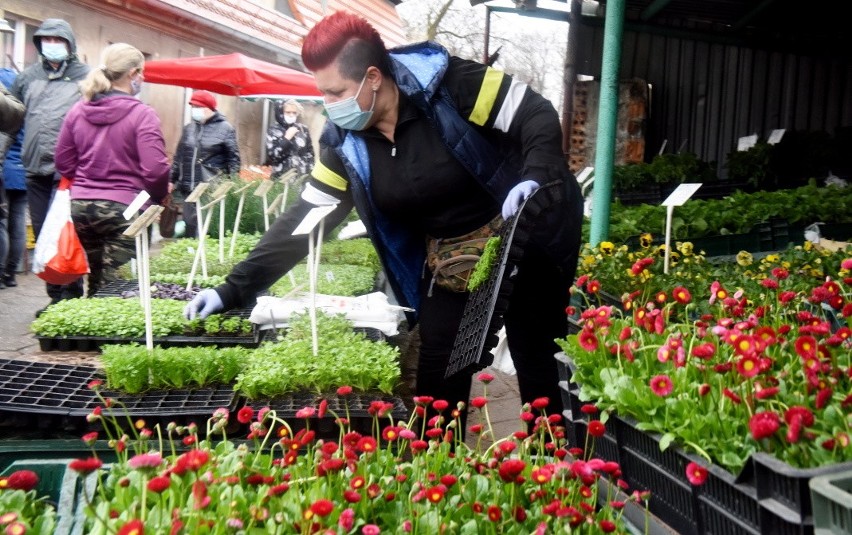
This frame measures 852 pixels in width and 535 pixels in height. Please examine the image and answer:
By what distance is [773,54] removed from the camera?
10.9m

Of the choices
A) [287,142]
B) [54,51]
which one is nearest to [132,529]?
[54,51]

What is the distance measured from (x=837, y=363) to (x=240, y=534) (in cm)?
128

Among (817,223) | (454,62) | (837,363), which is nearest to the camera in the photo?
(837,363)

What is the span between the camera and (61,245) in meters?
5.38

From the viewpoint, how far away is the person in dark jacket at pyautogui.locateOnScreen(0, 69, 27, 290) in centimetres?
750

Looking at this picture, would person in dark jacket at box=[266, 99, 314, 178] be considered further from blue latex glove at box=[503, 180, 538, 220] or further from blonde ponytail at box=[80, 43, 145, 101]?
blue latex glove at box=[503, 180, 538, 220]

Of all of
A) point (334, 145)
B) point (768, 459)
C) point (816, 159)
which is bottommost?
point (768, 459)

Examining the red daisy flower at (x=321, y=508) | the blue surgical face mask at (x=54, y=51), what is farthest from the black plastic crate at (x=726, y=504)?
the blue surgical face mask at (x=54, y=51)

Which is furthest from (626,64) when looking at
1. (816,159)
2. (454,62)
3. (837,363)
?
(837,363)

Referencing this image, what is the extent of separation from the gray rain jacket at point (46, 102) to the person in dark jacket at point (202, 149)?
3.10m

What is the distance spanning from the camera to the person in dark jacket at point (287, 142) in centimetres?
1221

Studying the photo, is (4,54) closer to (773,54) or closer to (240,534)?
(773,54)

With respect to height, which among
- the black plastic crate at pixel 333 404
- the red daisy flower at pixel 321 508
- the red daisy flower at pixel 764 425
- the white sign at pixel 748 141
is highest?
the white sign at pixel 748 141

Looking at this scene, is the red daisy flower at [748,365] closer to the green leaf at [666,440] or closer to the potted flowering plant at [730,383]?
the potted flowering plant at [730,383]
